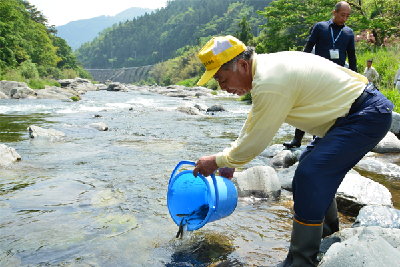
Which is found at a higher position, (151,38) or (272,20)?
(151,38)

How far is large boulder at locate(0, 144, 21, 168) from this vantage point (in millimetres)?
5011

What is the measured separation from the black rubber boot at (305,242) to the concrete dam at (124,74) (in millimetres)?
110361

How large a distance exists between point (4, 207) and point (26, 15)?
51263 millimetres

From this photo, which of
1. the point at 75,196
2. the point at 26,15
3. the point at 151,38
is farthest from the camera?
the point at 151,38

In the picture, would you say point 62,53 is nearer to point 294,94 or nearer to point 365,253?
point 294,94

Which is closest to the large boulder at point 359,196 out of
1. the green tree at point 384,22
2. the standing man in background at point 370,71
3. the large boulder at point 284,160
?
the large boulder at point 284,160

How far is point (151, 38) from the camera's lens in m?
141

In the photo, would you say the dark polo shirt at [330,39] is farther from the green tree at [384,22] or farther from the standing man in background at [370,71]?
the green tree at [384,22]

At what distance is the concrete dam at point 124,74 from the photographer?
371 feet

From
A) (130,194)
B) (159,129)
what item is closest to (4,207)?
(130,194)

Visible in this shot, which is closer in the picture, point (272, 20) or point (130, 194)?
point (130, 194)

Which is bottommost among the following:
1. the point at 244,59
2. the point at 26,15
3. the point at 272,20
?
the point at 244,59

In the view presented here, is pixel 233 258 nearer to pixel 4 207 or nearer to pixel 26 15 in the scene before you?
pixel 4 207

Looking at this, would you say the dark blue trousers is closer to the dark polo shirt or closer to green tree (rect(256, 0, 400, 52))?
the dark polo shirt
